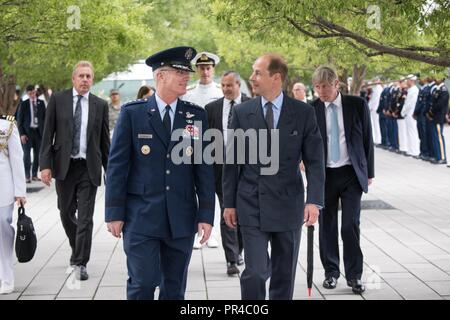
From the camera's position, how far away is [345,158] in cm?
824

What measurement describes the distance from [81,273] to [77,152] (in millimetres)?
1230

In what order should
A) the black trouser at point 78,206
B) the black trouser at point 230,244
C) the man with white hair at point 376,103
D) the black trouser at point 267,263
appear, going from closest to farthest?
the black trouser at point 267,263 < the black trouser at point 78,206 < the black trouser at point 230,244 < the man with white hair at point 376,103

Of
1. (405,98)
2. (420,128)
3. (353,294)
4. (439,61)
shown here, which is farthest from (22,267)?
(405,98)

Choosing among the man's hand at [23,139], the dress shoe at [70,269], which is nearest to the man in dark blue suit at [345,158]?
the dress shoe at [70,269]

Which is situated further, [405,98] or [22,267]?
[405,98]

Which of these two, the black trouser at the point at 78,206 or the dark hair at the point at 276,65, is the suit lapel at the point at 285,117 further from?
the black trouser at the point at 78,206

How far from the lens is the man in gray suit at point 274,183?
6.28 metres

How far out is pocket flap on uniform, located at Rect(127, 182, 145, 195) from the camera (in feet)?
19.2

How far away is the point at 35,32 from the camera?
11.9 meters

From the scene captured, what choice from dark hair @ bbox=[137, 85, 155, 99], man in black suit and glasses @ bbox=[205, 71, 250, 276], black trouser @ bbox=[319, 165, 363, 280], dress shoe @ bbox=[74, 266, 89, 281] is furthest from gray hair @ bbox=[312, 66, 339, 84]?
dark hair @ bbox=[137, 85, 155, 99]

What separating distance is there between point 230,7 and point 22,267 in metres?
3.73

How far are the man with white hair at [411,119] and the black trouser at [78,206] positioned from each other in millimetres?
18334

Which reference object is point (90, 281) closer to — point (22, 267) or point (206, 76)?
point (22, 267)
